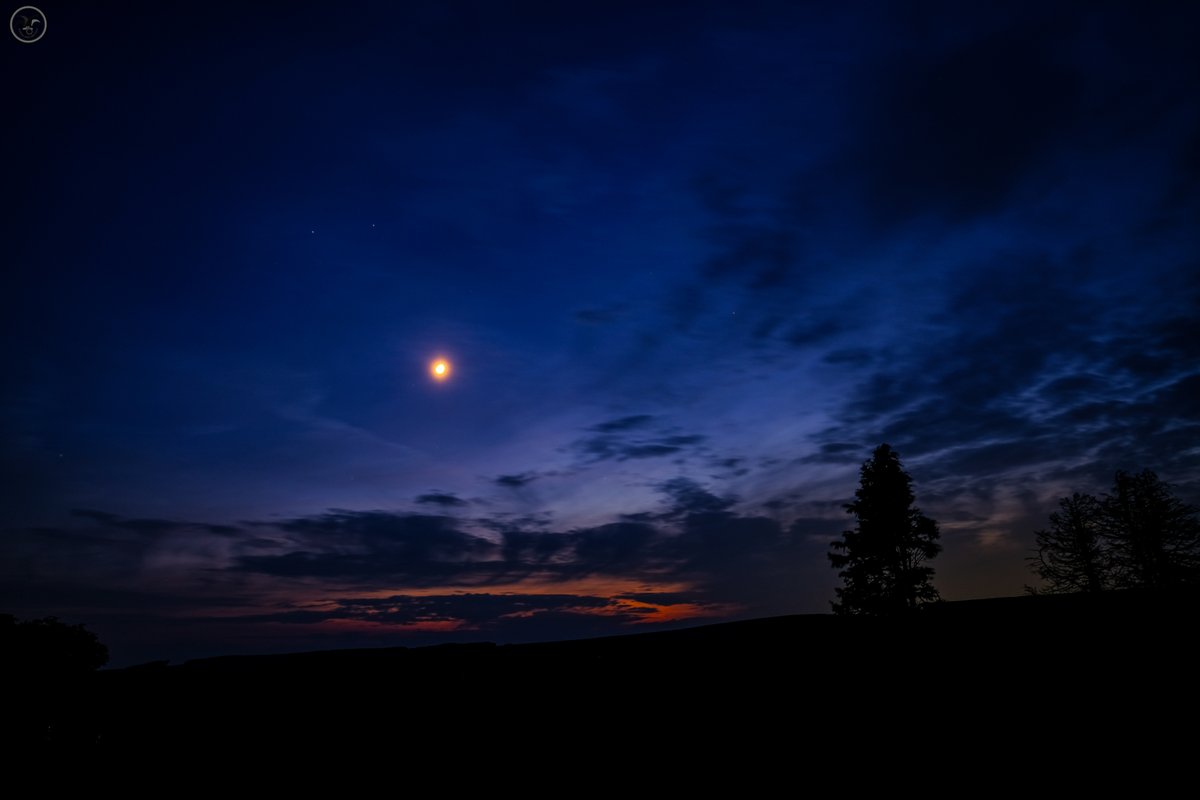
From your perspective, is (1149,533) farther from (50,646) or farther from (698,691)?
(50,646)

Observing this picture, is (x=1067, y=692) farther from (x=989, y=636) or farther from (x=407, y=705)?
(x=407, y=705)

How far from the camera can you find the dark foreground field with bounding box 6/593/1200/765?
356cm

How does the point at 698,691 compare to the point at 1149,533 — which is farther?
the point at 1149,533

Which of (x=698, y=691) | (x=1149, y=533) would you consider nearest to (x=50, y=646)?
Answer: (x=698, y=691)

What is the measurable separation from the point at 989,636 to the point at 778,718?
1.63m

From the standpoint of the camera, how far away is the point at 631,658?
219 inches

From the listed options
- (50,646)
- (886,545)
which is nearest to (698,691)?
(886,545)

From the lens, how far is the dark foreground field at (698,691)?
3.56 meters

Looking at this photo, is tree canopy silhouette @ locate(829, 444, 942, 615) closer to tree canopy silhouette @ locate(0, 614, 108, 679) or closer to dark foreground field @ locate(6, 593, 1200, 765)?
dark foreground field @ locate(6, 593, 1200, 765)

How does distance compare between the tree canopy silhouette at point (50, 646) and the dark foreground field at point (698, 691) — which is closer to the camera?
the dark foreground field at point (698, 691)

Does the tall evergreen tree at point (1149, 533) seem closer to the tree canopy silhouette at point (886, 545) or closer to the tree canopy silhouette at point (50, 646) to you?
the tree canopy silhouette at point (886, 545)

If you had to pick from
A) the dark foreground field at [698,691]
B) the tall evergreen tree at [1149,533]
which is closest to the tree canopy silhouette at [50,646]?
the dark foreground field at [698,691]

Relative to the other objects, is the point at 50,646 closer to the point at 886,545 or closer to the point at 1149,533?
the point at 886,545

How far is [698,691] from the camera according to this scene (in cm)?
487
